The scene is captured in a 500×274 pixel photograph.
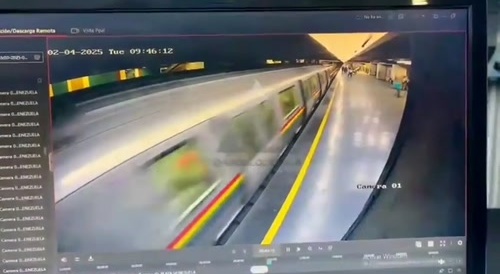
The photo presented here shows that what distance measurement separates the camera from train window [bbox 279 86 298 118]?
0.58 metres

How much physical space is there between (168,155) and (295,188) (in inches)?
4.5

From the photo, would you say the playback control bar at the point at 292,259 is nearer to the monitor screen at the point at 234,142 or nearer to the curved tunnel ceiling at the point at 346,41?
the monitor screen at the point at 234,142

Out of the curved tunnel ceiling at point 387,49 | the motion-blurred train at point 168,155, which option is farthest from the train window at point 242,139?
the curved tunnel ceiling at point 387,49

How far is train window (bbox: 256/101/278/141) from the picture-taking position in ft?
1.90

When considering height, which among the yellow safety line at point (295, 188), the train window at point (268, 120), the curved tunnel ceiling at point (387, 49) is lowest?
the yellow safety line at point (295, 188)

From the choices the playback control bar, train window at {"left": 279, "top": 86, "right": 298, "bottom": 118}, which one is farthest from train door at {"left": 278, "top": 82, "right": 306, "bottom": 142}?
the playback control bar

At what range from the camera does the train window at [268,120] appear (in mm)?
580

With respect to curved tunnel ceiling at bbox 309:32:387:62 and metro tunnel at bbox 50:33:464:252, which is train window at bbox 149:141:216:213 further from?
curved tunnel ceiling at bbox 309:32:387:62

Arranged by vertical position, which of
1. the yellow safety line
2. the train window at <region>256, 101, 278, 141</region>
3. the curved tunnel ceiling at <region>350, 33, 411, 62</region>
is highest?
the curved tunnel ceiling at <region>350, 33, 411, 62</region>

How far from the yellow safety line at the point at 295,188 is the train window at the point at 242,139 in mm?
44

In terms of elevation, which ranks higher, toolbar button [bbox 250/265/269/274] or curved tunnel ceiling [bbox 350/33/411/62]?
curved tunnel ceiling [bbox 350/33/411/62]
